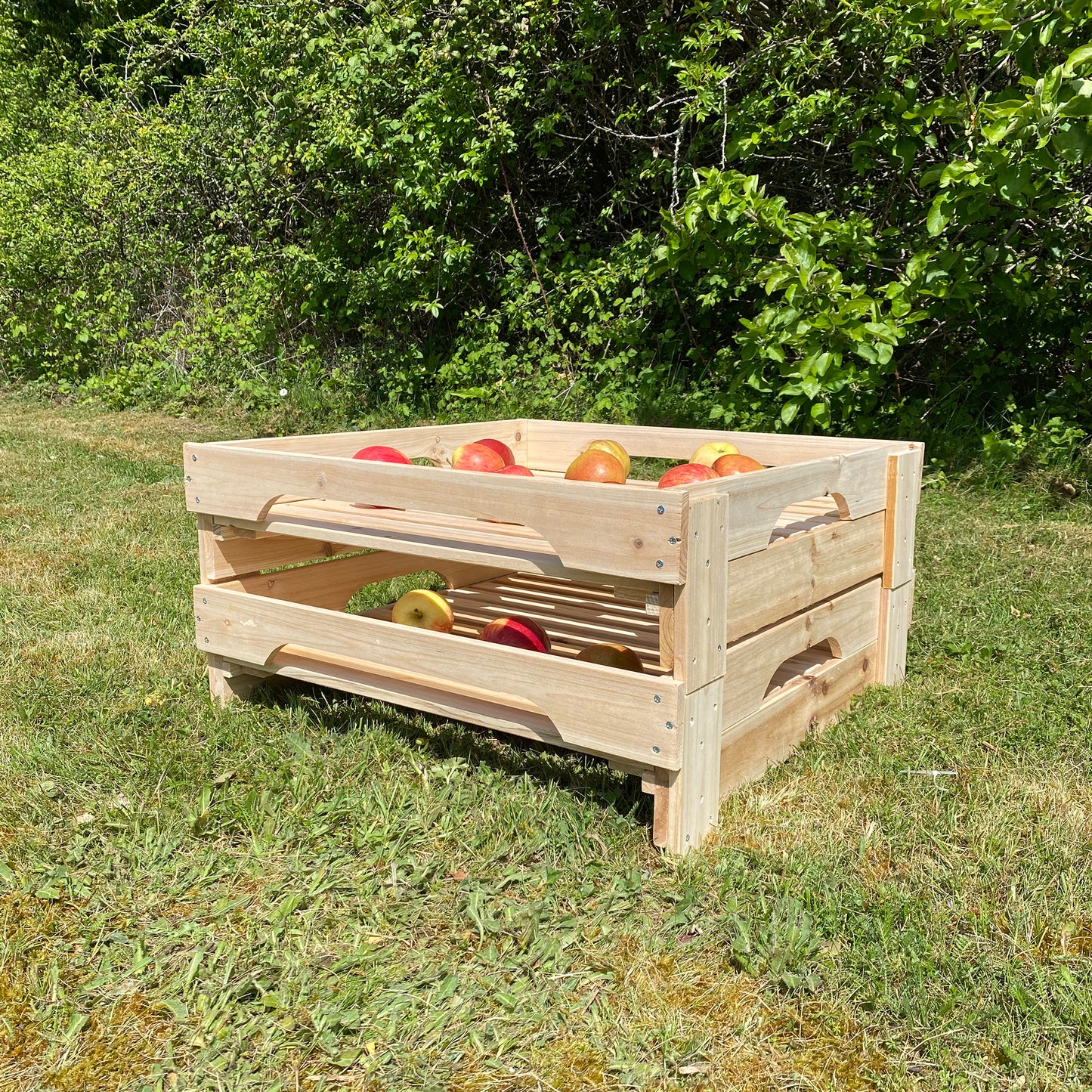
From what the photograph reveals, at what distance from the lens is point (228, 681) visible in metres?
3.17

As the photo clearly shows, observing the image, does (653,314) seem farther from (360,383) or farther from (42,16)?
(42,16)

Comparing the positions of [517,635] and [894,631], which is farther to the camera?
[894,631]

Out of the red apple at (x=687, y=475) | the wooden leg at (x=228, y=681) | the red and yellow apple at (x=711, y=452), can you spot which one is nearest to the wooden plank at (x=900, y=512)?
the red and yellow apple at (x=711, y=452)

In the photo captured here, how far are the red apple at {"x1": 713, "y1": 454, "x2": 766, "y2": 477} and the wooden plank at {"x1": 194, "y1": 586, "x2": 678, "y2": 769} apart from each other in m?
0.87

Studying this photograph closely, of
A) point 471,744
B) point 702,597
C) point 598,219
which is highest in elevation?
point 598,219

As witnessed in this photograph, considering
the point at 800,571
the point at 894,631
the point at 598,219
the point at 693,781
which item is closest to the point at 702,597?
the point at 693,781

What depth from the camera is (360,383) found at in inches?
353

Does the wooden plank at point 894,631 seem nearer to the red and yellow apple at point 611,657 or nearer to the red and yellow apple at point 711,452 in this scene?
the red and yellow apple at point 711,452

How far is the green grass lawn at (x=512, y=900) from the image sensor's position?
5.79 ft

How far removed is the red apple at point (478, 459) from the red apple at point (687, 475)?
0.66 metres

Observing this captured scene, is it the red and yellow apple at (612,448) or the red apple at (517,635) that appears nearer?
the red apple at (517,635)

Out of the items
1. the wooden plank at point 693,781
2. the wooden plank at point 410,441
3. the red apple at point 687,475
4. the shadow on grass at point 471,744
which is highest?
the red apple at point 687,475

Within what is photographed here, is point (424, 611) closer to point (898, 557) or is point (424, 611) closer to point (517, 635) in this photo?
point (517, 635)

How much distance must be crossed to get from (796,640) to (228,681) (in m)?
1.69
